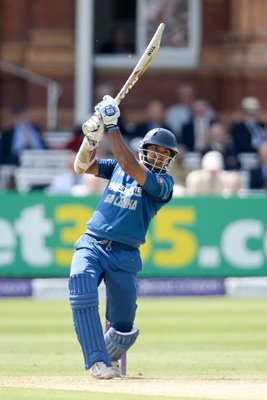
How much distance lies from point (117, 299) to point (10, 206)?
7086mm

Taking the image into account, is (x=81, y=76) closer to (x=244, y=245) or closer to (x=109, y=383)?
(x=244, y=245)

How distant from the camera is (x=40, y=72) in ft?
66.1

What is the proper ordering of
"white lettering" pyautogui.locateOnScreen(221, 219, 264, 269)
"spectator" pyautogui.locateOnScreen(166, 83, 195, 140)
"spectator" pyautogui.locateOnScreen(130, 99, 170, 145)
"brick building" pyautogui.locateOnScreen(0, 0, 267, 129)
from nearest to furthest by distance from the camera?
1. "white lettering" pyautogui.locateOnScreen(221, 219, 264, 269)
2. "spectator" pyautogui.locateOnScreen(130, 99, 170, 145)
3. "spectator" pyautogui.locateOnScreen(166, 83, 195, 140)
4. "brick building" pyautogui.locateOnScreen(0, 0, 267, 129)

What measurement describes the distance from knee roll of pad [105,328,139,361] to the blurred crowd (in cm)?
756

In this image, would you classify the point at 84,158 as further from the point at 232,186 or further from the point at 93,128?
the point at 232,186

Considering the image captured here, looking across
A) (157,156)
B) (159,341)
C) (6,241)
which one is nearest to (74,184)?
(6,241)

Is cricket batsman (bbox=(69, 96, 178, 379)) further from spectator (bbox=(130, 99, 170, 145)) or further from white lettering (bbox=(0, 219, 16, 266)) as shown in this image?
spectator (bbox=(130, 99, 170, 145))

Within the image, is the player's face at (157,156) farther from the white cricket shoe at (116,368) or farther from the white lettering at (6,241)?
the white lettering at (6,241)

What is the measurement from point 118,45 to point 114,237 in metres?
11.9

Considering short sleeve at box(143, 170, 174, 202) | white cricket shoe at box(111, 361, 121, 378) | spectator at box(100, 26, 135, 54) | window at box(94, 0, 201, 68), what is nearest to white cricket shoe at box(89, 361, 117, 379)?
white cricket shoe at box(111, 361, 121, 378)

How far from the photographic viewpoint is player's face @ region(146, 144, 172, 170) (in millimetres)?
8859

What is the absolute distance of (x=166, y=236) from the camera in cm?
1585

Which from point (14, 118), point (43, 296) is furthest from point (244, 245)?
point (14, 118)

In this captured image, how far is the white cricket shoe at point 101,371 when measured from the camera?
339 inches
